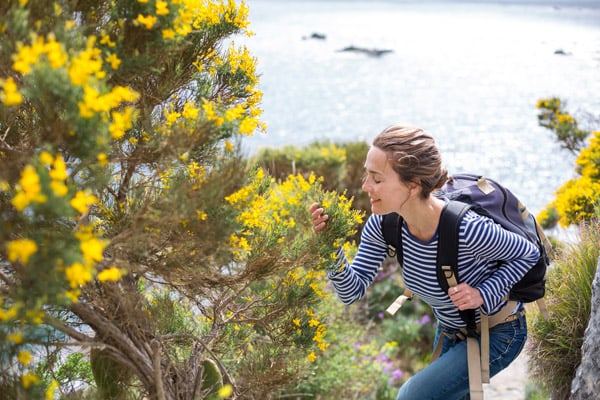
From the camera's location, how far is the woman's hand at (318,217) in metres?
2.48

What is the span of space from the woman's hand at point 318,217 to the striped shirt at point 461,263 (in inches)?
8.0

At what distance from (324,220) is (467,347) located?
837mm

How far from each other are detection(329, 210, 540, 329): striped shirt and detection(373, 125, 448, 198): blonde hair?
0.23m

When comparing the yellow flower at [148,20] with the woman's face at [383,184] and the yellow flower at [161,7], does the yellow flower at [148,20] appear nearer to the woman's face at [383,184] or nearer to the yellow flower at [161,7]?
the yellow flower at [161,7]

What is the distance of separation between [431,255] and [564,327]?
57.7 inches

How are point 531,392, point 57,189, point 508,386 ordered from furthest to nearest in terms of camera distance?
point 508,386 → point 531,392 → point 57,189

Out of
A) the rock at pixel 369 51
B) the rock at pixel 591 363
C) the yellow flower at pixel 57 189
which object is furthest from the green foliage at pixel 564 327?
the rock at pixel 369 51

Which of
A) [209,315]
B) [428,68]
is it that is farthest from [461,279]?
[428,68]

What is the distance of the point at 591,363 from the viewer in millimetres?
3135

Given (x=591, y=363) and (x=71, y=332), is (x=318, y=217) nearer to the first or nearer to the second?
(x=71, y=332)

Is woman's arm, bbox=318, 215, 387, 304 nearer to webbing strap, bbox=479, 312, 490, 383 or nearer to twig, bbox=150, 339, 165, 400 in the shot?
webbing strap, bbox=479, 312, 490, 383

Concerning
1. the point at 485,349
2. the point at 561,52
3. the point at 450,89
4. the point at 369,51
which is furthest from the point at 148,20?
the point at 369,51

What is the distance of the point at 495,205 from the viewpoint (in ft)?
8.85

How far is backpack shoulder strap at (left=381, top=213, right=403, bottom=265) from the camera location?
2.73 meters
